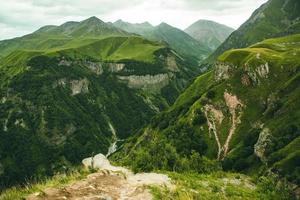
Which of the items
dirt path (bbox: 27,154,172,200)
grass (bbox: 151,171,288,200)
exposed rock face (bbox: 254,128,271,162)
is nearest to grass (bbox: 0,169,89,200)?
dirt path (bbox: 27,154,172,200)

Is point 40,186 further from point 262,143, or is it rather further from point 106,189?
point 262,143

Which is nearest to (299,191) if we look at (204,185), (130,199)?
(204,185)

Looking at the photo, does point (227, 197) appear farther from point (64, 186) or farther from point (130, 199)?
point (64, 186)

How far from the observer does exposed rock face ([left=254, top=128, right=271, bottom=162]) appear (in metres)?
189

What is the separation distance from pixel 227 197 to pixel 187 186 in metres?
4.59

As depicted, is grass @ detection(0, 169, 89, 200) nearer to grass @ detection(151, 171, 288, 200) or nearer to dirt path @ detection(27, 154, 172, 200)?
dirt path @ detection(27, 154, 172, 200)

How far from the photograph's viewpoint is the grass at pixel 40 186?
120ft

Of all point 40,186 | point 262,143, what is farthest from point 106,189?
point 262,143

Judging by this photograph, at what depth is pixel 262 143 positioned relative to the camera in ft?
633

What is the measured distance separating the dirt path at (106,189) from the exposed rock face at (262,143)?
146 meters

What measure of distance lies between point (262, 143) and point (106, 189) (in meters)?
160

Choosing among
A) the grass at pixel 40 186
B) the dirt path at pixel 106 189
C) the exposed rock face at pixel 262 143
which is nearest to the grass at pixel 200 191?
the dirt path at pixel 106 189

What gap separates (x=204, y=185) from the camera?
5238cm

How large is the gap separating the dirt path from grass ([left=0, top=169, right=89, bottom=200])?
91cm
